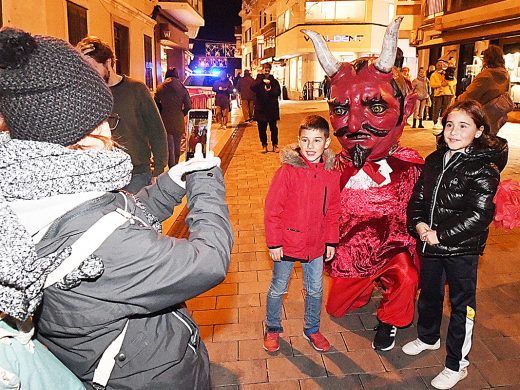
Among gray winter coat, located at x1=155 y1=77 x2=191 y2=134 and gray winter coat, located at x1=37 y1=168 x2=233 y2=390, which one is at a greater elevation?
gray winter coat, located at x1=155 y1=77 x2=191 y2=134

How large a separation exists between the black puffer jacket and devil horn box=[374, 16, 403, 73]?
71cm

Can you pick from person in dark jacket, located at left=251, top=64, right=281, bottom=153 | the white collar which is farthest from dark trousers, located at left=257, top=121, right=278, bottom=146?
the white collar

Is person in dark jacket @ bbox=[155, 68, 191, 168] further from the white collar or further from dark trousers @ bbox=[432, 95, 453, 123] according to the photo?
dark trousers @ bbox=[432, 95, 453, 123]

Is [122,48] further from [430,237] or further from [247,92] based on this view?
[430,237]

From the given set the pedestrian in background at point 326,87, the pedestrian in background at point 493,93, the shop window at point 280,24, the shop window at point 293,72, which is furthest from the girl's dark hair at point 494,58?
the shop window at point 280,24

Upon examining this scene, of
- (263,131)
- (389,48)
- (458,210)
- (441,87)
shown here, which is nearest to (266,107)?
(263,131)

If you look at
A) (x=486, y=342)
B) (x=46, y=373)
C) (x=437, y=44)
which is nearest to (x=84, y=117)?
(x=46, y=373)

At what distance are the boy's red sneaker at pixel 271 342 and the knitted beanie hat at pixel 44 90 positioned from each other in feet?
8.38

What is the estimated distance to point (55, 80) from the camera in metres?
1.25

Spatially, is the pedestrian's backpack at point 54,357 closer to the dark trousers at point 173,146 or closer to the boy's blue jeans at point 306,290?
the boy's blue jeans at point 306,290

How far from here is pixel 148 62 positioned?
583 inches

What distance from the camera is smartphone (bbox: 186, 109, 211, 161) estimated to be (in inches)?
75.4

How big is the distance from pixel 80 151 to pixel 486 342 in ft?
10.8

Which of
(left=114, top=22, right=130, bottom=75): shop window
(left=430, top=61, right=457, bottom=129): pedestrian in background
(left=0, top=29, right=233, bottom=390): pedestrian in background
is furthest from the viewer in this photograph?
(left=430, top=61, right=457, bottom=129): pedestrian in background
